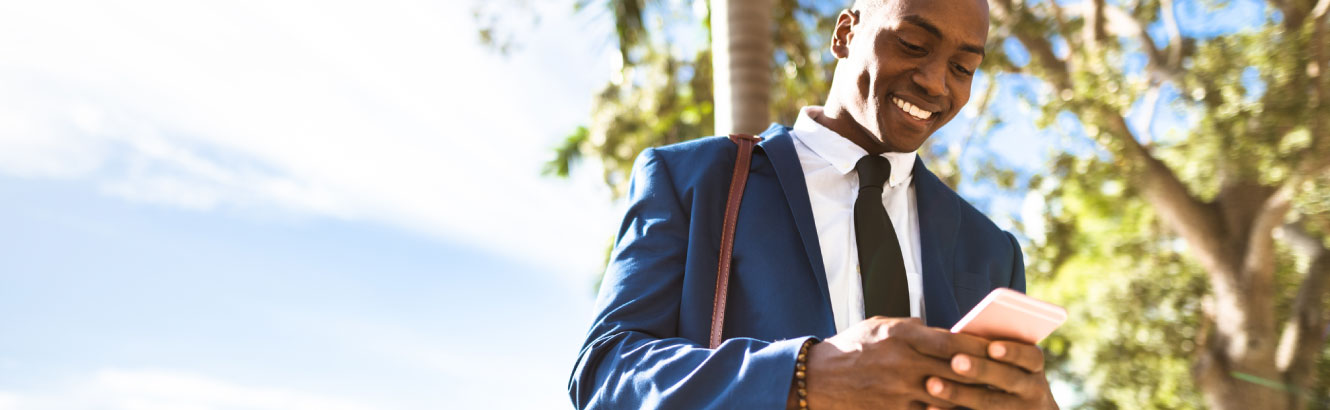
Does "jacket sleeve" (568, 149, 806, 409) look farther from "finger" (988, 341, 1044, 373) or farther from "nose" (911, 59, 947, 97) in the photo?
"nose" (911, 59, 947, 97)

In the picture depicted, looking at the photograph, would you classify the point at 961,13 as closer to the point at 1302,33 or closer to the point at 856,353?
the point at 856,353

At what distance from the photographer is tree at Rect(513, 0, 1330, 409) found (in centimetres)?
963

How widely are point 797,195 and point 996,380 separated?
0.69 m

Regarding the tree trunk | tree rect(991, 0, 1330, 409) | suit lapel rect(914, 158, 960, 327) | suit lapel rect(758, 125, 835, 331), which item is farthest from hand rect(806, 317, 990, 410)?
tree rect(991, 0, 1330, 409)

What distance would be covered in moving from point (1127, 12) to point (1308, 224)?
316 cm

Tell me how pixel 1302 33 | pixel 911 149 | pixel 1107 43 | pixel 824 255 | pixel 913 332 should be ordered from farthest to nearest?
pixel 1107 43, pixel 1302 33, pixel 911 149, pixel 824 255, pixel 913 332

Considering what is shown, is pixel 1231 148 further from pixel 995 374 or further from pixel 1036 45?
pixel 995 374

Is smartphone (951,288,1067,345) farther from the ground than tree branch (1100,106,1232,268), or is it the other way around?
tree branch (1100,106,1232,268)

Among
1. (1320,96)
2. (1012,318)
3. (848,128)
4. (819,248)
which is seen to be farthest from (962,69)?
(1320,96)

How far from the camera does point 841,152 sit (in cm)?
218

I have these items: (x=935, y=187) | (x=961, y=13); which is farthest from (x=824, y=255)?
(x=961, y=13)

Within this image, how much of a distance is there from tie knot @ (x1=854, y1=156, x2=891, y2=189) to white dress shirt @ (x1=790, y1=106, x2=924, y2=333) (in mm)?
21

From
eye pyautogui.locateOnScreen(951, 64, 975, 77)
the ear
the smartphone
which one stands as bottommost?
the smartphone

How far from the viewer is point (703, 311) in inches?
75.0
